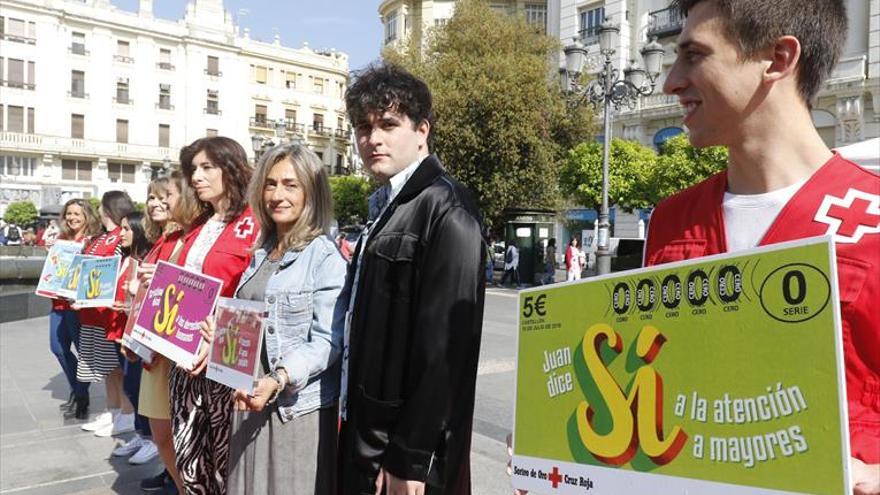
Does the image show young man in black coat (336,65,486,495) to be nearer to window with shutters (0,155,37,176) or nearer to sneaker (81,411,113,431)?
sneaker (81,411,113,431)

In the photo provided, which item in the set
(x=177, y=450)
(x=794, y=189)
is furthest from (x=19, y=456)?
(x=794, y=189)

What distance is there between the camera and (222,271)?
3203 mm

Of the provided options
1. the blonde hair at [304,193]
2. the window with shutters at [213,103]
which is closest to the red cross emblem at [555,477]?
the blonde hair at [304,193]

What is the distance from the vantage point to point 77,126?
161ft

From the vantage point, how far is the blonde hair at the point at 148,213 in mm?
4203

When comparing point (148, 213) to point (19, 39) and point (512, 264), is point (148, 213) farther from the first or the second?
point (19, 39)

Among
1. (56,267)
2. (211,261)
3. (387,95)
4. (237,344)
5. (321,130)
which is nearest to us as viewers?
(387,95)

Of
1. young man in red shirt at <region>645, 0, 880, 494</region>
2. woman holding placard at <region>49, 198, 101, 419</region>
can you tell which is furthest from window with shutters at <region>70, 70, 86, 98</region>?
young man in red shirt at <region>645, 0, 880, 494</region>

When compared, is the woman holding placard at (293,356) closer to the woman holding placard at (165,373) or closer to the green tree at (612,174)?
the woman holding placard at (165,373)

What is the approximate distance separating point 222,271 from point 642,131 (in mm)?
29289

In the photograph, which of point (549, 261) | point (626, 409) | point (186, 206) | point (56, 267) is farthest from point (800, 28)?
point (549, 261)

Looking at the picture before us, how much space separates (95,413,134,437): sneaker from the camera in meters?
5.29

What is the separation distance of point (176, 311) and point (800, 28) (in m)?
2.75

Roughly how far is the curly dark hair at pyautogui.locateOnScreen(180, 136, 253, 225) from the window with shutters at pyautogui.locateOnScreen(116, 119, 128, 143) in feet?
177
